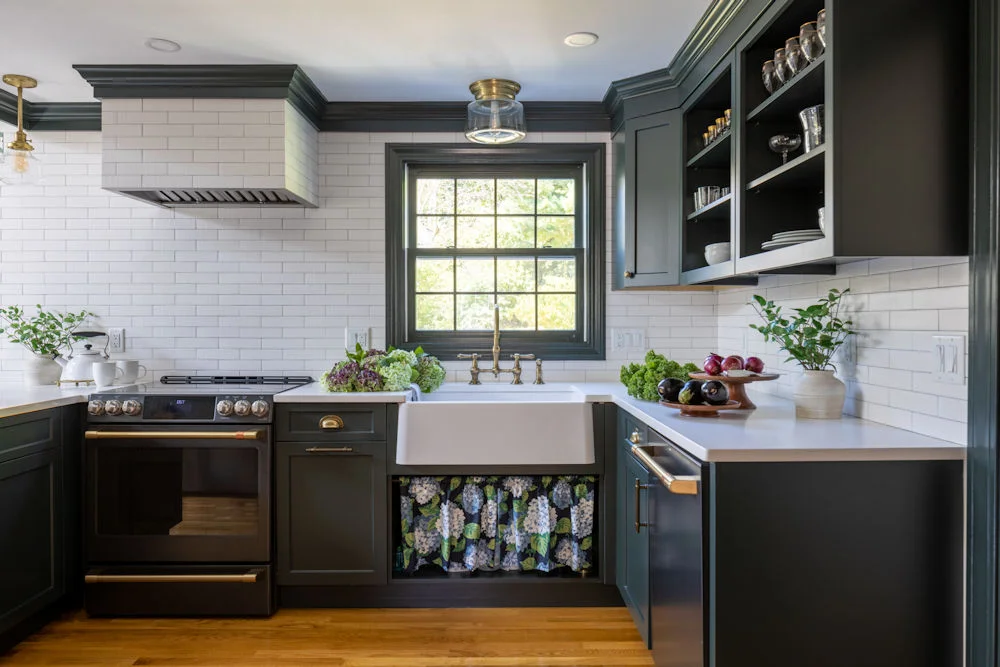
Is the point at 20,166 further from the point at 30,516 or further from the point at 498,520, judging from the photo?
→ the point at 498,520

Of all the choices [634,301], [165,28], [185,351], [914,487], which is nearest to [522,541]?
[634,301]

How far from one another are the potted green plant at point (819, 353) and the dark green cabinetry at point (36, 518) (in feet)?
9.09

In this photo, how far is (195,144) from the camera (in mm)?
3029

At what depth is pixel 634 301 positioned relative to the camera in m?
3.54

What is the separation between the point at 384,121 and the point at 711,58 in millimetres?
1694

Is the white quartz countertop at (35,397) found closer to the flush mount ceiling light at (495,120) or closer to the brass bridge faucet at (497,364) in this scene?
the brass bridge faucet at (497,364)

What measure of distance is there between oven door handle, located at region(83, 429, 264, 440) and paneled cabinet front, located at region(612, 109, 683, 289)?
182 centimetres

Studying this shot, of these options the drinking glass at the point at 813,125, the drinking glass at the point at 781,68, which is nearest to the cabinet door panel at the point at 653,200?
the drinking glass at the point at 781,68

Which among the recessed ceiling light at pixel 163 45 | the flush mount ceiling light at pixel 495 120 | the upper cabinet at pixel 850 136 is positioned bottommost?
the upper cabinet at pixel 850 136

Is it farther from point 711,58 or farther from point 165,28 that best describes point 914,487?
point 165,28

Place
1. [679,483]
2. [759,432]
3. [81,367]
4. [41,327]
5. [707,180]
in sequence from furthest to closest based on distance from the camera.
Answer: [41,327]
[81,367]
[707,180]
[759,432]
[679,483]

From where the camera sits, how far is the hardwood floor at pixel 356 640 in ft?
8.10

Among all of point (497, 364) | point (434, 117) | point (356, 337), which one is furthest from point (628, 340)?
point (434, 117)

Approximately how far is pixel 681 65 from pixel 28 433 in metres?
2.98
